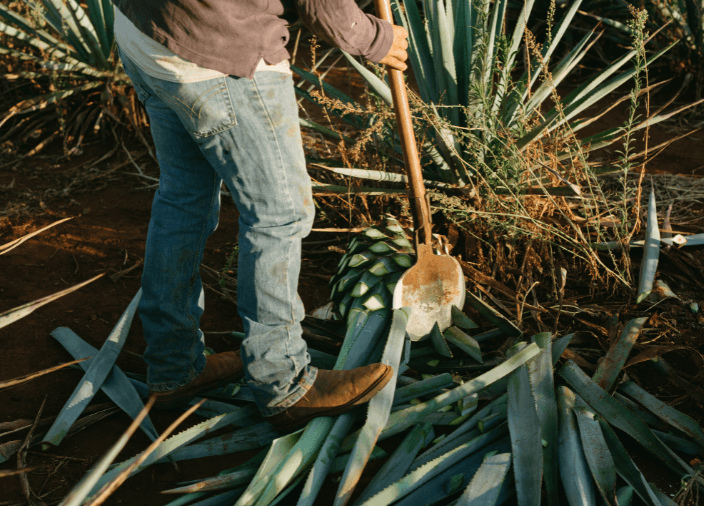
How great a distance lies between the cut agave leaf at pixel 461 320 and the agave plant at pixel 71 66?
2.46 meters

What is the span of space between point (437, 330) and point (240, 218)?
0.75m

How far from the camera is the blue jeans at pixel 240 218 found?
1.28 metres

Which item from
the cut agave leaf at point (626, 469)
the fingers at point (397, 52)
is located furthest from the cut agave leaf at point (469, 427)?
the fingers at point (397, 52)

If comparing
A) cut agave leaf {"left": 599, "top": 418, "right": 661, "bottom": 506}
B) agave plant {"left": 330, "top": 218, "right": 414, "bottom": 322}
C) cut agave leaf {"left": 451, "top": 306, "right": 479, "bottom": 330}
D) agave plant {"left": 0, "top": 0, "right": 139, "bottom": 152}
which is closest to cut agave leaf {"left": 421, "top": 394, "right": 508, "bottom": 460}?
cut agave leaf {"left": 599, "top": 418, "right": 661, "bottom": 506}

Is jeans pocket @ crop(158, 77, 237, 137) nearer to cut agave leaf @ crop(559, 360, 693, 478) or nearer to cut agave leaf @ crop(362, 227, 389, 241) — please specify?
cut agave leaf @ crop(362, 227, 389, 241)

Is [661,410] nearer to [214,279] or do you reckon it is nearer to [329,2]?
[329,2]

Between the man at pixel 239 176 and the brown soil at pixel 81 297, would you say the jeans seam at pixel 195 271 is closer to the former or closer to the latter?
the man at pixel 239 176

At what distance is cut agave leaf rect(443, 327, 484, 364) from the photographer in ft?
5.68

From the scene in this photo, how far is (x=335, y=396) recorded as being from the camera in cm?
152

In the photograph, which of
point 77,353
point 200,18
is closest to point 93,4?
point 77,353

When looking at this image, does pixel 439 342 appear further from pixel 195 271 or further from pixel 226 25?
pixel 226 25

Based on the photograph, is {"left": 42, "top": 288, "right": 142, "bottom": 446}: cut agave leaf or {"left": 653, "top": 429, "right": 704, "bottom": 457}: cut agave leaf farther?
{"left": 42, "top": 288, "right": 142, "bottom": 446}: cut agave leaf

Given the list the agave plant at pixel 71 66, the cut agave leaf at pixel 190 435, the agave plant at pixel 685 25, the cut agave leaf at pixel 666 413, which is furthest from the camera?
the agave plant at pixel 685 25

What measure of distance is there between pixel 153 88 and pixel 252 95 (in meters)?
0.24
